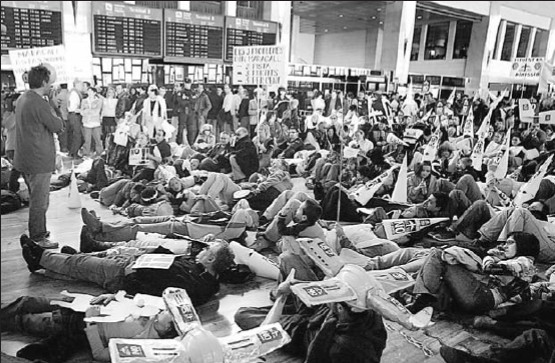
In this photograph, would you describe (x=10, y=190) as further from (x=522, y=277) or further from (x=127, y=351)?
(x=522, y=277)

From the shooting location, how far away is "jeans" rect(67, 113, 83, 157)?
7226 millimetres

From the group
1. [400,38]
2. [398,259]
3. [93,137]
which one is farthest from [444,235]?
[400,38]

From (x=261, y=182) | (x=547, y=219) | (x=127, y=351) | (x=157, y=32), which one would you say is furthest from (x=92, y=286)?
(x=157, y=32)

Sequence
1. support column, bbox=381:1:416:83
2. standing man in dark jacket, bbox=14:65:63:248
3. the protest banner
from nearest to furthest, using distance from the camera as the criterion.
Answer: standing man in dark jacket, bbox=14:65:63:248 → the protest banner → support column, bbox=381:1:416:83

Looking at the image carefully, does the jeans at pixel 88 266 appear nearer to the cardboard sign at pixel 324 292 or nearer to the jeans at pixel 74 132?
the cardboard sign at pixel 324 292

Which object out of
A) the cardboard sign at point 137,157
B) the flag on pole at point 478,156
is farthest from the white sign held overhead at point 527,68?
the cardboard sign at point 137,157

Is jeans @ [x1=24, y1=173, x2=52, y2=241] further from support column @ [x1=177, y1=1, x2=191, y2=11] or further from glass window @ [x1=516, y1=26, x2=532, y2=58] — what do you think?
support column @ [x1=177, y1=1, x2=191, y2=11]

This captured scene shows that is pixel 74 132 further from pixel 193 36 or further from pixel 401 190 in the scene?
pixel 401 190

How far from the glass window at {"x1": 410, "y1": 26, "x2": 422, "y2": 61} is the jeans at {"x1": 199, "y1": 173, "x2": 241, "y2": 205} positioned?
833 centimetres

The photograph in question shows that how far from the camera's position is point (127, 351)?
147cm

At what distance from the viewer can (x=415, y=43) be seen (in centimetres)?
1284

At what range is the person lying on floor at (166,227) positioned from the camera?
3.90 meters

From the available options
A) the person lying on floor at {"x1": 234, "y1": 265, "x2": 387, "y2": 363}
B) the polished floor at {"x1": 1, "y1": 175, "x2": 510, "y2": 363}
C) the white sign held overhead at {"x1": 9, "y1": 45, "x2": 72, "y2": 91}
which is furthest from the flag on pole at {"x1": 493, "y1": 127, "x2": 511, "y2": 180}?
the white sign held overhead at {"x1": 9, "y1": 45, "x2": 72, "y2": 91}

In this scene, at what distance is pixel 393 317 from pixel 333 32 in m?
20.5
